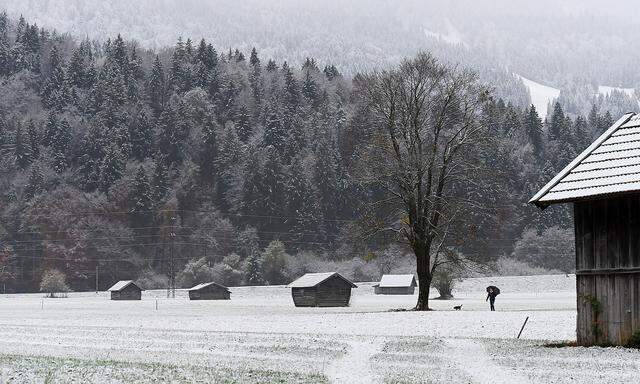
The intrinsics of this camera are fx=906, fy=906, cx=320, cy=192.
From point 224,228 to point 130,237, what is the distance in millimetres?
18575

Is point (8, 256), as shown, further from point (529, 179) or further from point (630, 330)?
point (630, 330)

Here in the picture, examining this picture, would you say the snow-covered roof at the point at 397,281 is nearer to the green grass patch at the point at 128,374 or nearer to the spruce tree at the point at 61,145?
the spruce tree at the point at 61,145

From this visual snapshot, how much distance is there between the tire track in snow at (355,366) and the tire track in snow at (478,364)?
7.42 feet

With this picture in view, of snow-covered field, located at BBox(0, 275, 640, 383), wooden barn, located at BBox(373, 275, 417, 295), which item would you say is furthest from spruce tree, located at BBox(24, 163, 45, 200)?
snow-covered field, located at BBox(0, 275, 640, 383)

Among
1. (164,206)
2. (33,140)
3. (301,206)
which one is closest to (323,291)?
(301,206)

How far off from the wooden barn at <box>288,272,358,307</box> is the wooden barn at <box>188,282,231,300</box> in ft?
108

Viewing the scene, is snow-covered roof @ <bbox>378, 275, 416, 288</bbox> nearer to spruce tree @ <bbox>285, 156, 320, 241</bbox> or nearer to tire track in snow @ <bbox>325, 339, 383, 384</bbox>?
spruce tree @ <bbox>285, 156, 320, 241</bbox>

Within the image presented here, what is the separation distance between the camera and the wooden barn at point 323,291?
81.9 m

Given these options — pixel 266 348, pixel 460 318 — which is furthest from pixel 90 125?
pixel 266 348

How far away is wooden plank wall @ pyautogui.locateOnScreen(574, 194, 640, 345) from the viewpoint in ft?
82.7

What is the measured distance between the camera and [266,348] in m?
27.9

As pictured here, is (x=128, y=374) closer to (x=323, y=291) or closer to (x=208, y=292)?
(x=323, y=291)

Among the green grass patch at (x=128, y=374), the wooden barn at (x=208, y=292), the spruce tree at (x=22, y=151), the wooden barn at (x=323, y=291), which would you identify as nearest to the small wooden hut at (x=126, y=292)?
the wooden barn at (x=208, y=292)

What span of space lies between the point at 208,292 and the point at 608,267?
93.4 meters
